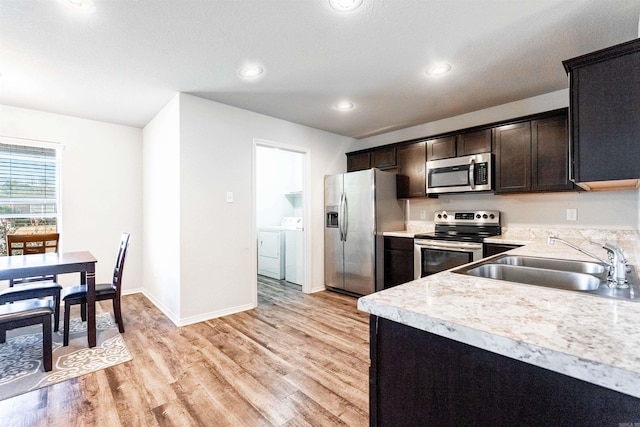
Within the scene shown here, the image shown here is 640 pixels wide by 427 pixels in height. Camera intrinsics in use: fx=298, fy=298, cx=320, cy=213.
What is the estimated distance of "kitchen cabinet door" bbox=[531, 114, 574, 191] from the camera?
113 inches

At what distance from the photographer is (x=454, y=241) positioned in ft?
10.7

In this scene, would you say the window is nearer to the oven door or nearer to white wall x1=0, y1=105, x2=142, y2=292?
white wall x1=0, y1=105, x2=142, y2=292

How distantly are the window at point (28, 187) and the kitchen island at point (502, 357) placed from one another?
4676 mm

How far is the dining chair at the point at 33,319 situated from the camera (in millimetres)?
2082

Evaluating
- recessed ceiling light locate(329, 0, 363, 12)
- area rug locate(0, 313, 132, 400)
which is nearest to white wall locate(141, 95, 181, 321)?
area rug locate(0, 313, 132, 400)

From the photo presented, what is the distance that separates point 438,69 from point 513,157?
1363 mm

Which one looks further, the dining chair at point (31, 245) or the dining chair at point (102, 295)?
the dining chair at point (31, 245)

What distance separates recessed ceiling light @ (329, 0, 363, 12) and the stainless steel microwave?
2.31m

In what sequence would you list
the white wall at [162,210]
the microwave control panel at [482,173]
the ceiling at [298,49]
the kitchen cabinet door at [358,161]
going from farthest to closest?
the kitchen cabinet door at [358,161] → the microwave control panel at [482,173] → the white wall at [162,210] → the ceiling at [298,49]

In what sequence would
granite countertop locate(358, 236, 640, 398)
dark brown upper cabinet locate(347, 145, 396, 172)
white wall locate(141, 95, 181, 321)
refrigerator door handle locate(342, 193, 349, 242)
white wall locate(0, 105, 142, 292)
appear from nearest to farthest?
granite countertop locate(358, 236, 640, 398), white wall locate(141, 95, 181, 321), white wall locate(0, 105, 142, 292), refrigerator door handle locate(342, 193, 349, 242), dark brown upper cabinet locate(347, 145, 396, 172)

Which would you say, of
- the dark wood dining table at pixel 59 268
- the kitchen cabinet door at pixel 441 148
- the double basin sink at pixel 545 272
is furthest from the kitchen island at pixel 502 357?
the kitchen cabinet door at pixel 441 148

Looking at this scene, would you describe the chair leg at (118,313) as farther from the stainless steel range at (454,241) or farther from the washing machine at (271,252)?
the stainless steel range at (454,241)

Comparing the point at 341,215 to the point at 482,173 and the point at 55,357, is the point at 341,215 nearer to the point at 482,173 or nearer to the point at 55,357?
the point at 482,173

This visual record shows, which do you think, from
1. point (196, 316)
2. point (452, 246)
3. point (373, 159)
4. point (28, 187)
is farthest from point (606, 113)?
point (28, 187)
